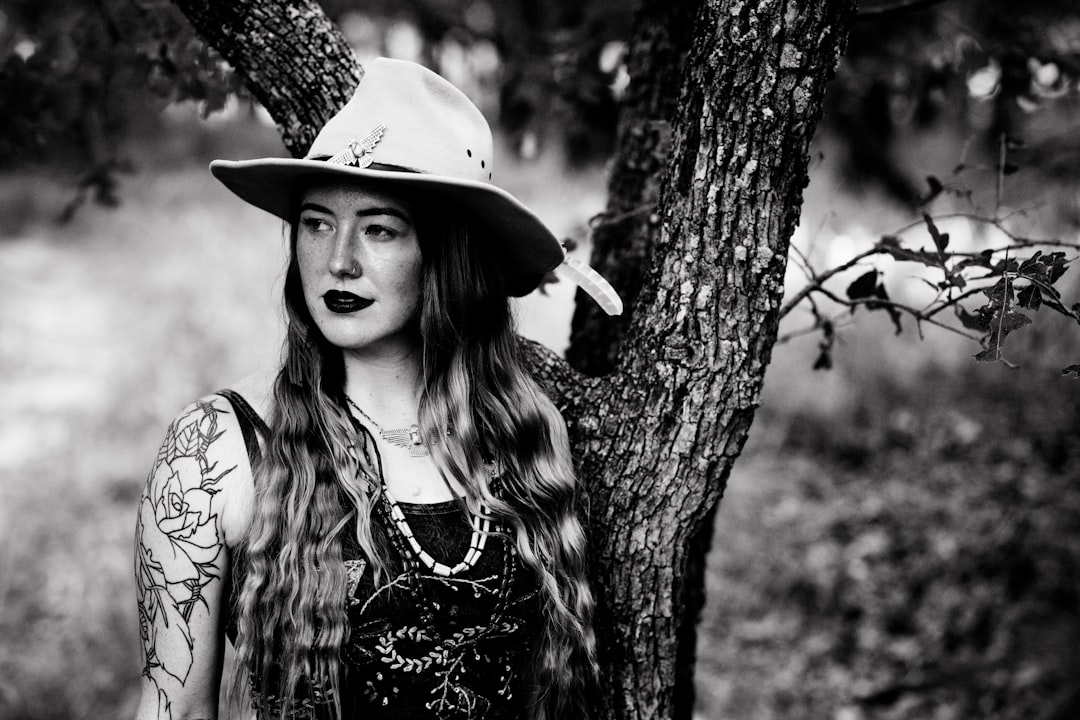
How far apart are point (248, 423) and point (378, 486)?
0.93ft

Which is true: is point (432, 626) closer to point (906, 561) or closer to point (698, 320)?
point (698, 320)

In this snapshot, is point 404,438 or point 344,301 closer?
point 344,301

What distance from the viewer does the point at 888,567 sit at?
17.2ft

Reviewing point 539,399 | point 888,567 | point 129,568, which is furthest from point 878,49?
point 129,568

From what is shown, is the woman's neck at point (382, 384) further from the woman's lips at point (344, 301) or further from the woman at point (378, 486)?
the woman's lips at point (344, 301)

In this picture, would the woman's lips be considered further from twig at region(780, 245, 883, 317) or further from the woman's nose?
twig at region(780, 245, 883, 317)

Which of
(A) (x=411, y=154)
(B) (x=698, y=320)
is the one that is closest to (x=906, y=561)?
(B) (x=698, y=320)

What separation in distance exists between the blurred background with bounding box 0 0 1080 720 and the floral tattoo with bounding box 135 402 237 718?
1.52ft

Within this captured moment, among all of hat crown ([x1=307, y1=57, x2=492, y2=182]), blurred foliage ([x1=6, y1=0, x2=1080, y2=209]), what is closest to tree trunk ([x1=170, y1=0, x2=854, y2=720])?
hat crown ([x1=307, y1=57, x2=492, y2=182])

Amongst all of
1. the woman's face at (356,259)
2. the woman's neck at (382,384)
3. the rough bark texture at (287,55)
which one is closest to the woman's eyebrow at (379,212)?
the woman's face at (356,259)

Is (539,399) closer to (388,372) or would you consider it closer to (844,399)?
(388,372)

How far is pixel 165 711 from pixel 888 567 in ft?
14.7

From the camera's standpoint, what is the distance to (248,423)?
1779mm

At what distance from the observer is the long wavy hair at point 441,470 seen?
1.69 metres
